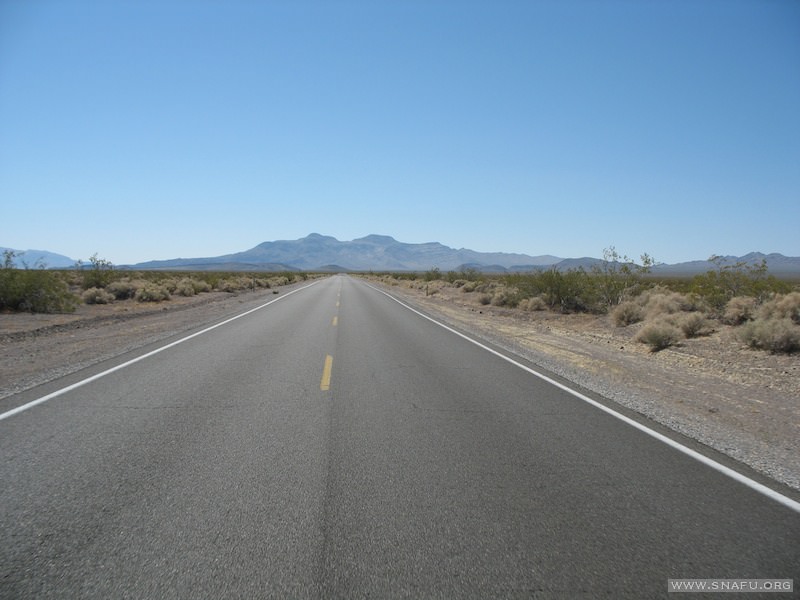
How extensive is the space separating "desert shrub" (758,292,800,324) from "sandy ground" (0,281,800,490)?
41.8 inches

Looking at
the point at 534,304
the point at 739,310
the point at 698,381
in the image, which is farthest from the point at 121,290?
the point at 739,310

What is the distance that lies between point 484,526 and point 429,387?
467cm

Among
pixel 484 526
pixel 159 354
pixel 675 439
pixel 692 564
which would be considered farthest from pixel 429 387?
pixel 159 354

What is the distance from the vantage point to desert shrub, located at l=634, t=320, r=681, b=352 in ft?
44.9

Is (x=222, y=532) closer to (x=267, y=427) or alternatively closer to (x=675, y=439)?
(x=267, y=427)

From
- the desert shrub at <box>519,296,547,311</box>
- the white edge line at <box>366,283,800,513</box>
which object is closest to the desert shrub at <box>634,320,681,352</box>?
the white edge line at <box>366,283,800,513</box>

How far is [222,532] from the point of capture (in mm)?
3582

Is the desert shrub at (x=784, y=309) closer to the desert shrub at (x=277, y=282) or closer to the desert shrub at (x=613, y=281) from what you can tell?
the desert shrub at (x=613, y=281)

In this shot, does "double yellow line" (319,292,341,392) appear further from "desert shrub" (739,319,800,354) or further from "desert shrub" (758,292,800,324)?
"desert shrub" (758,292,800,324)

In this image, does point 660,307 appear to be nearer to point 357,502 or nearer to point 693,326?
point 693,326

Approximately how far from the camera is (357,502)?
407 centimetres

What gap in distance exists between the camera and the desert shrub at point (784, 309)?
13.9 metres

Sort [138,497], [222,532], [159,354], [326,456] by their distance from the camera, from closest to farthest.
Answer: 1. [222,532]
2. [138,497]
3. [326,456]
4. [159,354]

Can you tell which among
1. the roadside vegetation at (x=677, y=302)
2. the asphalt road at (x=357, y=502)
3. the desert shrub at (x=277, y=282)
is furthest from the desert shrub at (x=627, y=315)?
the desert shrub at (x=277, y=282)
